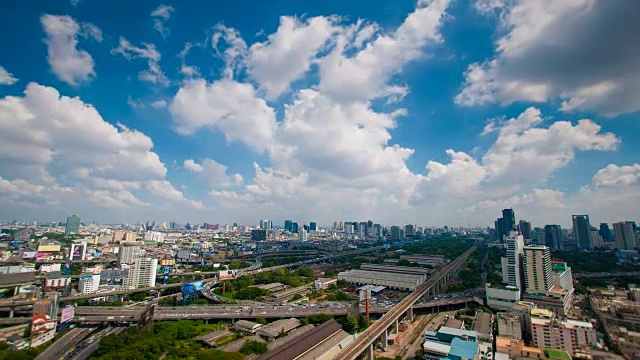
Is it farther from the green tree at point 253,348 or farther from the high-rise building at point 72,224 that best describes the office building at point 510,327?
the high-rise building at point 72,224

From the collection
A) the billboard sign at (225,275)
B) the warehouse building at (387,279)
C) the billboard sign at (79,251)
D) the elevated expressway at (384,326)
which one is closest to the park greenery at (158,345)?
the elevated expressway at (384,326)

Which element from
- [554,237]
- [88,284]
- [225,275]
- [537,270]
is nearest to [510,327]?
[537,270]

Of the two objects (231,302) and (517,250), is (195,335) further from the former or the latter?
(517,250)

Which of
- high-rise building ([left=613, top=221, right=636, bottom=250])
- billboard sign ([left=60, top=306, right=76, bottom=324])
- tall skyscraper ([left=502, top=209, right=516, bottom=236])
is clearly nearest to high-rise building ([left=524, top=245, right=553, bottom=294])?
billboard sign ([left=60, top=306, right=76, bottom=324])

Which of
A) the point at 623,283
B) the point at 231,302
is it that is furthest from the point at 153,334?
the point at 623,283

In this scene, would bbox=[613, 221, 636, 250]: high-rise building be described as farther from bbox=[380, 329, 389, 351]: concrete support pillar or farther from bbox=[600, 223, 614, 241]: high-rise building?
bbox=[380, 329, 389, 351]: concrete support pillar

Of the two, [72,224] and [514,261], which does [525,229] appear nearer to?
[514,261]
